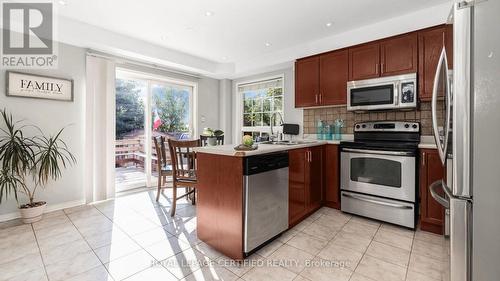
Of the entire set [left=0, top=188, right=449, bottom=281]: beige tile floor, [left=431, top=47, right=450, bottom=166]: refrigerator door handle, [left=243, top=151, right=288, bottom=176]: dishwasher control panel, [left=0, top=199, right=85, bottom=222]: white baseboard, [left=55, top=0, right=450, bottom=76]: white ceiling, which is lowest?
[left=0, top=188, right=449, bottom=281]: beige tile floor

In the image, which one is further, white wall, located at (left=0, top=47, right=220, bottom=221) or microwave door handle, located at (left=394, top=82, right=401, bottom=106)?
white wall, located at (left=0, top=47, right=220, bottom=221)

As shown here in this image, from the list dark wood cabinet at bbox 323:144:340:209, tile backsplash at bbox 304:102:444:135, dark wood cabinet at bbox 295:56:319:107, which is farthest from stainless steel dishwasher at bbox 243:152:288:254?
tile backsplash at bbox 304:102:444:135

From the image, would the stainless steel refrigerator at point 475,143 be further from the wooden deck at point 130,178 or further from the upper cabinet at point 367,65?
the wooden deck at point 130,178

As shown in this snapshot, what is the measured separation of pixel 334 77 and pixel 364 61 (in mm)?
414

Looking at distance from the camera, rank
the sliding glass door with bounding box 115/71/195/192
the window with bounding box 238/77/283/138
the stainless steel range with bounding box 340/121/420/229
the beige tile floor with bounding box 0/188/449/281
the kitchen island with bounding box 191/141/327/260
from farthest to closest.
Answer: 1. the window with bounding box 238/77/283/138
2. the sliding glass door with bounding box 115/71/195/192
3. the stainless steel range with bounding box 340/121/420/229
4. the kitchen island with bounding box 191/141/327/260
5. the beige tile floor with bounding box 0/188/449/281

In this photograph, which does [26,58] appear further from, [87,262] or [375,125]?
[375,125]

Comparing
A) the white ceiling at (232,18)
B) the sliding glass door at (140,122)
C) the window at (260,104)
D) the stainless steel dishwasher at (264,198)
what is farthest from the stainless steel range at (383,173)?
the sliding glass door at (140,122)

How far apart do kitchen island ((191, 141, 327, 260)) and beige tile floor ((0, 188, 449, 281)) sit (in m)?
0.14

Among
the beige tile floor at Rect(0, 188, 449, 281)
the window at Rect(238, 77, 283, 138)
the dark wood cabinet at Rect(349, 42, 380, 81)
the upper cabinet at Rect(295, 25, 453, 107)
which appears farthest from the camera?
the window at Rect(238, 77, 283, 138)

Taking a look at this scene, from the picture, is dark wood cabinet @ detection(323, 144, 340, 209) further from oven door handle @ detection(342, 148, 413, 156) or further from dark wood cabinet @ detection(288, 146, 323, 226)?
oven door handle @ detection(342, 148, 413, 156)

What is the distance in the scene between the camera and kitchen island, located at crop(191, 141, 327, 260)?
68.2 inches

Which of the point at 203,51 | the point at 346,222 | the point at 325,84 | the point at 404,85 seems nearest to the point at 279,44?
the point at 325,84

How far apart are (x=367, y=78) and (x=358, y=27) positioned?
0.74 metres

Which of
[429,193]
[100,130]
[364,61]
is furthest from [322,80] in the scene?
[100,130]
